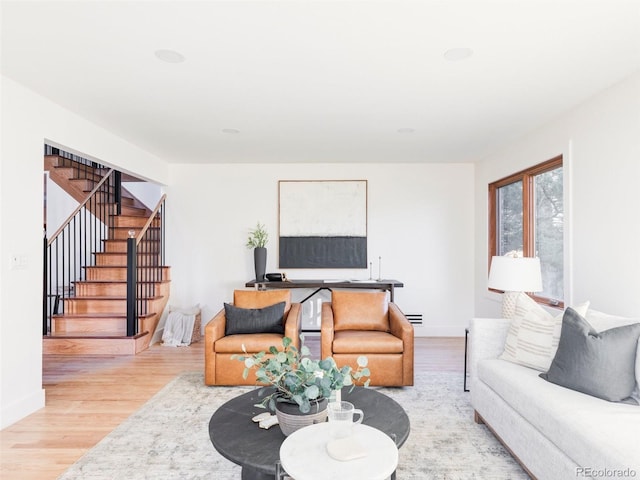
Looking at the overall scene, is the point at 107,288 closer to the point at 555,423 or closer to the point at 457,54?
the point at 457,54

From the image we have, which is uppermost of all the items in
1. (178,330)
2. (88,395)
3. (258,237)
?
(258,237)

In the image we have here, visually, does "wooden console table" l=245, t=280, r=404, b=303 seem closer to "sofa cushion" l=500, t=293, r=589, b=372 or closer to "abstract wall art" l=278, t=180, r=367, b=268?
"abstract wall art" l=278, t=180, r=367, b=268

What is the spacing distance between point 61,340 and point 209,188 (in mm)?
2704

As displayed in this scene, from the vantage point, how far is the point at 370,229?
552 centimetres

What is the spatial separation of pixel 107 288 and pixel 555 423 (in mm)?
5320

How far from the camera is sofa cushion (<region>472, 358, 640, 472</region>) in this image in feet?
4.91

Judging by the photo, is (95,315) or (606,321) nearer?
(606,321)

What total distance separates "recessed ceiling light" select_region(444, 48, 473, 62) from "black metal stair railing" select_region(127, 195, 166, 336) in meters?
4.02

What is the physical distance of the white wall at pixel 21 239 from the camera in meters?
2.72

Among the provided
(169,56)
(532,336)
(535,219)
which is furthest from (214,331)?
(535,219)

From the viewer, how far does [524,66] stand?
252cm

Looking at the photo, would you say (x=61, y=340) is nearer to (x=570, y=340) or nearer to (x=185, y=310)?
(x=185, y=310)

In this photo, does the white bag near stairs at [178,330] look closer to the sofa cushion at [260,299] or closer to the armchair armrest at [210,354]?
the sofa cushion at [260,299]

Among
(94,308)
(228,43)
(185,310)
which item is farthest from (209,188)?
(228,43)
